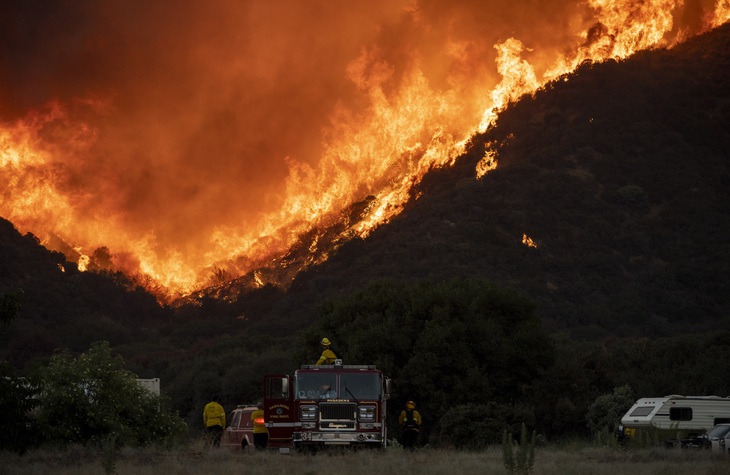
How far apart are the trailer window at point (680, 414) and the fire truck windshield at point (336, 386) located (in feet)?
52.0

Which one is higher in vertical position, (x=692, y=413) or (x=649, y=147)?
(x=649, y=147)

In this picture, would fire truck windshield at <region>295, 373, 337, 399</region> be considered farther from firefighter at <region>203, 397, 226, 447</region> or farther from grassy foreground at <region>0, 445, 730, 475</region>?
firefighter at <region>203, 397, 226, 447</region>

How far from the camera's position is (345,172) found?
13212 centimetres

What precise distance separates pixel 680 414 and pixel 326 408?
17.6m

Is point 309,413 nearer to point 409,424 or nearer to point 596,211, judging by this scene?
point 409,424

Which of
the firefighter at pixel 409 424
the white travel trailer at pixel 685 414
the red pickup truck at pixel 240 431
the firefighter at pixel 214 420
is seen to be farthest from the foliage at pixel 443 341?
the firefighter at pixel 409 424

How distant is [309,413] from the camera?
3581cm

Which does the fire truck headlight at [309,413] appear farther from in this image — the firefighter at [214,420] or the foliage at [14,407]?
the foliage at [14,407]

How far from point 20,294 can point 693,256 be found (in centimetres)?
10191

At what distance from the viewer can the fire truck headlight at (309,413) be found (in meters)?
35.8

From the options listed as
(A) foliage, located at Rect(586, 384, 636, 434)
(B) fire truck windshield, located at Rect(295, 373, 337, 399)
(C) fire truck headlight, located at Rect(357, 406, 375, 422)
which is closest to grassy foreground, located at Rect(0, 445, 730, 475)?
(C) fire truck headlight, located at Rect(357, 406, 375, 422)

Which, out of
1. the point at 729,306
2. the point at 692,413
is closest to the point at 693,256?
the point at 729,306

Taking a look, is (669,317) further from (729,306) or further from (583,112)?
(583,112)

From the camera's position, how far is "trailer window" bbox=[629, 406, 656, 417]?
47.9 meters
